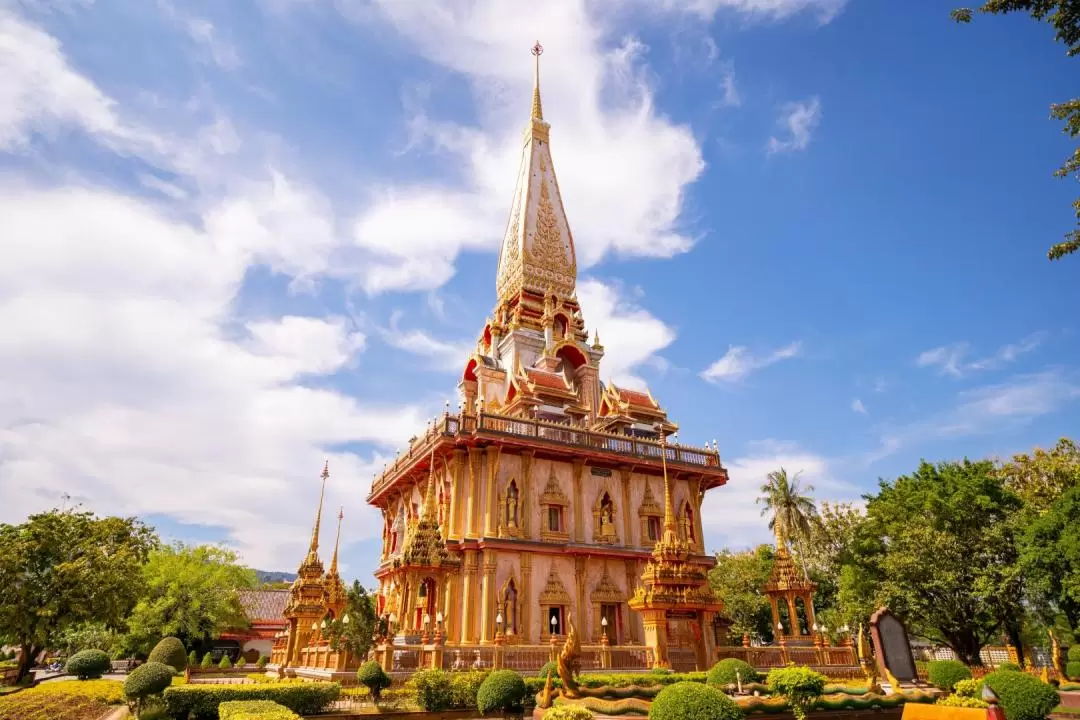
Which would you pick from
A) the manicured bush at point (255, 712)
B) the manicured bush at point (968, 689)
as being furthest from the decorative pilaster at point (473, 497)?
the manicured bush at point (968, 689)

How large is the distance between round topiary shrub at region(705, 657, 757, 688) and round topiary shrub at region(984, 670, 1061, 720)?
4728mm

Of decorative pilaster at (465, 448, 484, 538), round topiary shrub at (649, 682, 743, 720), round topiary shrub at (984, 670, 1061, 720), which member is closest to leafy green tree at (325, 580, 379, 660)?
decorative pilaster at (465, 448, 484, 538)

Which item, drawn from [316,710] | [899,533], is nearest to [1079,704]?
[899,533]

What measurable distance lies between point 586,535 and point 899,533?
13241 mm

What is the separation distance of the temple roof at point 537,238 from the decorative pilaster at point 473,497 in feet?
42.7

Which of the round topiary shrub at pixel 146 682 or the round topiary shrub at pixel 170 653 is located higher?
the round topiary shrub at pixel 170 653

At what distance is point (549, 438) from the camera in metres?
26.7

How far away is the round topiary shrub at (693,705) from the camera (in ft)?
30.3

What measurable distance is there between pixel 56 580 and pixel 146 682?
1185 cm

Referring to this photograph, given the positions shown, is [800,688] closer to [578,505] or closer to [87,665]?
[578,505]

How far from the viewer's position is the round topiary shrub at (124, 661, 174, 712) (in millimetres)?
15031

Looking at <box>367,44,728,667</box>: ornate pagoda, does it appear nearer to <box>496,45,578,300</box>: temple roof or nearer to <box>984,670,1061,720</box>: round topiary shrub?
<box>496,45,578,300</box>: temple roof

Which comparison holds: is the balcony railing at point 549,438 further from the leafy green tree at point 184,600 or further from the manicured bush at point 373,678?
the leafy green tree at point 184,600

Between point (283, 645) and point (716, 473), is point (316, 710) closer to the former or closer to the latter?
point (283, 645)
